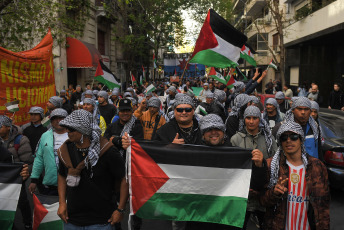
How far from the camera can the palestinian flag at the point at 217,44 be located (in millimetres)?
6395

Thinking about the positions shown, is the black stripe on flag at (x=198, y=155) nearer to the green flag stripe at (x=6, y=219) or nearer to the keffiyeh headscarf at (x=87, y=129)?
the keffiyeh headscarf at (x=87, y=129)

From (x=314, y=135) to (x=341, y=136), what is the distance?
60.6 inches

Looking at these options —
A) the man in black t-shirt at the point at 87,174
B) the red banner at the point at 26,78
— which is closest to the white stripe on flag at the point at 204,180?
the man in black t-shirt at the point at 87,174

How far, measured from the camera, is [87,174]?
2936 millimetres

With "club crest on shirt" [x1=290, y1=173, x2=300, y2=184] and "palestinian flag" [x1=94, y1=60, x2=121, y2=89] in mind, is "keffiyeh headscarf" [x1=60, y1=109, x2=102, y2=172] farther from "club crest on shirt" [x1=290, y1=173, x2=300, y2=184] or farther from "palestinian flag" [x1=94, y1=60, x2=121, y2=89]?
"palestinian flag" [x1=94, y1=60, x2=121, y2=89]

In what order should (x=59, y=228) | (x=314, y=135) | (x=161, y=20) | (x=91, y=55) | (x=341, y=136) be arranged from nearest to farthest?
(x=59, y=228) < (x=314, y=135) < (x=341, y=136) < (x=91, y=55) < (x=161, y=20)

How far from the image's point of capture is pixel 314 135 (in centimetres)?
463

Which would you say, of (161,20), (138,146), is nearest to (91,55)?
(161,20)

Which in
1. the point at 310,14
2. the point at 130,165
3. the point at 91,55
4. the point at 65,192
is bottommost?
the point at 65,192

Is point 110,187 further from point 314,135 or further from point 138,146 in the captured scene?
point 314,135

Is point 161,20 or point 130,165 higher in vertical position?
point 161,20

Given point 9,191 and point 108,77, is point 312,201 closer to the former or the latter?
point 9,191

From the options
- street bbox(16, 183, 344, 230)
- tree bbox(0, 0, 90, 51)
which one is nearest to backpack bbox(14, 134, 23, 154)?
street bbox(16, 183, 344, 230)

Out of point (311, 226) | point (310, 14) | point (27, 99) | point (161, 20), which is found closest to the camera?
point (311, 226)
